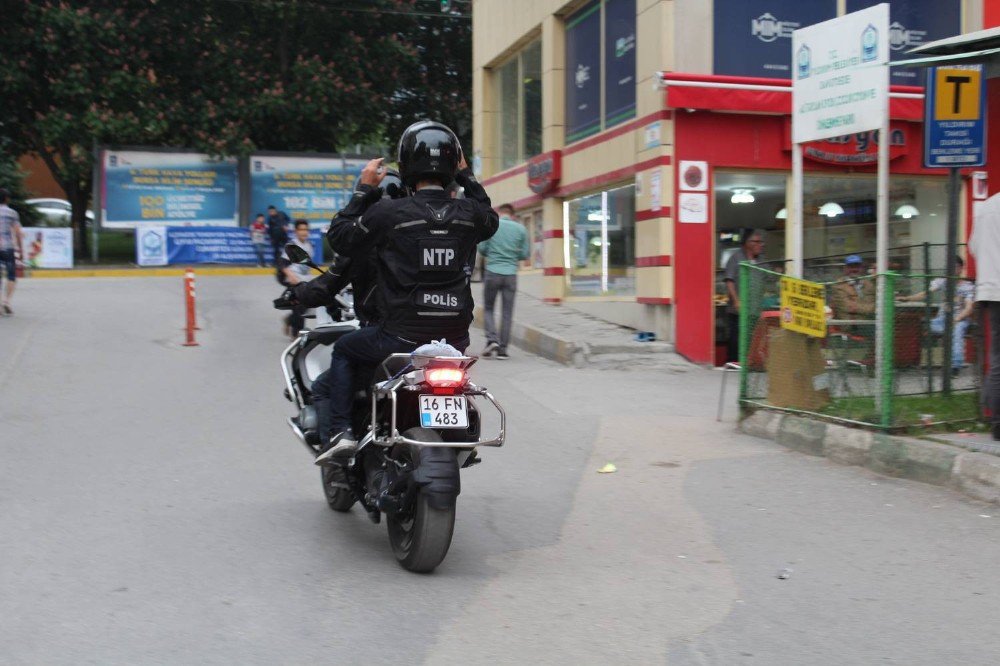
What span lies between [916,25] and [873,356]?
913cm

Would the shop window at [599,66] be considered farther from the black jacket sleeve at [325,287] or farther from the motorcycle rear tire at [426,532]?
the motorcycle rear tire at [426,532]

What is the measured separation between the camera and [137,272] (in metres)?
27.7

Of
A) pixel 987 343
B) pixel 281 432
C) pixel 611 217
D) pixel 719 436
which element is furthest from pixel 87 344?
pixel 987 343

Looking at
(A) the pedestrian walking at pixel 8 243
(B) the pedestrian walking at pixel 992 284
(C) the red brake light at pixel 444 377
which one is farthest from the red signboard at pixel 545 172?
(C) the red brake light at pixel 444 377

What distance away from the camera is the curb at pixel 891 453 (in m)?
6.41

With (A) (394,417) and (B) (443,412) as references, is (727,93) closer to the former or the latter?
(B) (443,412)

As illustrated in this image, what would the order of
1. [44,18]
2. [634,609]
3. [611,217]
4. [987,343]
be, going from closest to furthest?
[634,609] < [987,343] < [611,217] < [44,18]

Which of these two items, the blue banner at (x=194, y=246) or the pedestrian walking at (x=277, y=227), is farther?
the blue banner at (x=194, y=246)

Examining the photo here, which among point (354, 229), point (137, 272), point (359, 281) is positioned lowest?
point (359, 281)

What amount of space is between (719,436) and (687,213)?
18.3ft

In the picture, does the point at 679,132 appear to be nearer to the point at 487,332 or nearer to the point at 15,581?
the point at 487,332

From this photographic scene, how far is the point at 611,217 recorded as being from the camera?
623 inches

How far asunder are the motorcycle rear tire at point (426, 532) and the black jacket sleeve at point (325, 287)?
Result: 115 cm

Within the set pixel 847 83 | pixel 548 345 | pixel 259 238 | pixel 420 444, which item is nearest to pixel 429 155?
Answer: pixel 420 444
